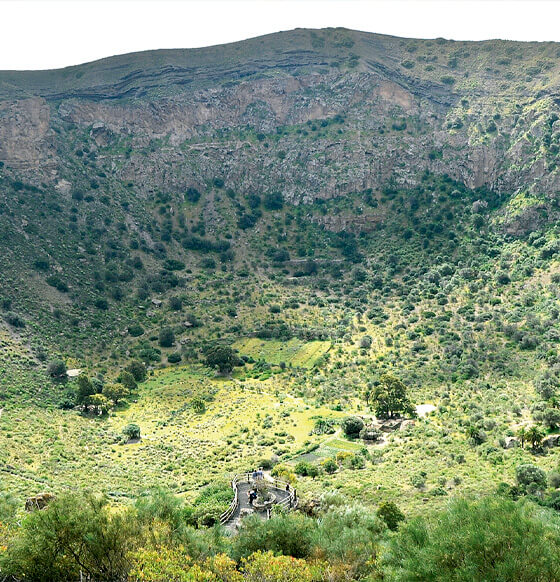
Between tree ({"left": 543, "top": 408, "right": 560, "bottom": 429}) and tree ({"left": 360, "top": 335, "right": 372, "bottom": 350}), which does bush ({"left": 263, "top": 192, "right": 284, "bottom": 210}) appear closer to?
tree ({"left": 360, "top": 335, "right": 372, "bottom": 350})

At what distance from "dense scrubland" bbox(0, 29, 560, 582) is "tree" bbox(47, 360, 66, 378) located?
9.0 inches

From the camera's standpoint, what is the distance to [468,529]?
2091cm

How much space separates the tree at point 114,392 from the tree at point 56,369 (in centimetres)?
612

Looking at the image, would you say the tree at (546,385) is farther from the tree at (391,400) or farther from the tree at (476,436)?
the tree at (391,400)

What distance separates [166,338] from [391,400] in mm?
37038

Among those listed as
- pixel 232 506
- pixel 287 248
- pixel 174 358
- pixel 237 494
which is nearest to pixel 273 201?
pixel 287 248

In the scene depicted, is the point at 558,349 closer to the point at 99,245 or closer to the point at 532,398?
the point at 532,398

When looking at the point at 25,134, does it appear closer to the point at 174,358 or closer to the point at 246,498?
the point at 174,358

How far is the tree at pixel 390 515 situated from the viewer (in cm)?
3156

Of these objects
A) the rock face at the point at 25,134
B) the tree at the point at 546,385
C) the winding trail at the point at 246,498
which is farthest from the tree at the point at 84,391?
the rock face at the point at 25,134

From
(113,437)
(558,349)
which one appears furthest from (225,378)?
(558,349)

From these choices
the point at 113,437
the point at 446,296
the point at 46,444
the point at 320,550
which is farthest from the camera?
the point at 446,296

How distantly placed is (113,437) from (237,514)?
2627 centimetres

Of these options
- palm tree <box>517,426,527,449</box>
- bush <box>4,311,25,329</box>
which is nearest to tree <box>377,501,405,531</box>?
palm tree <box>517,426,527,449</box>
